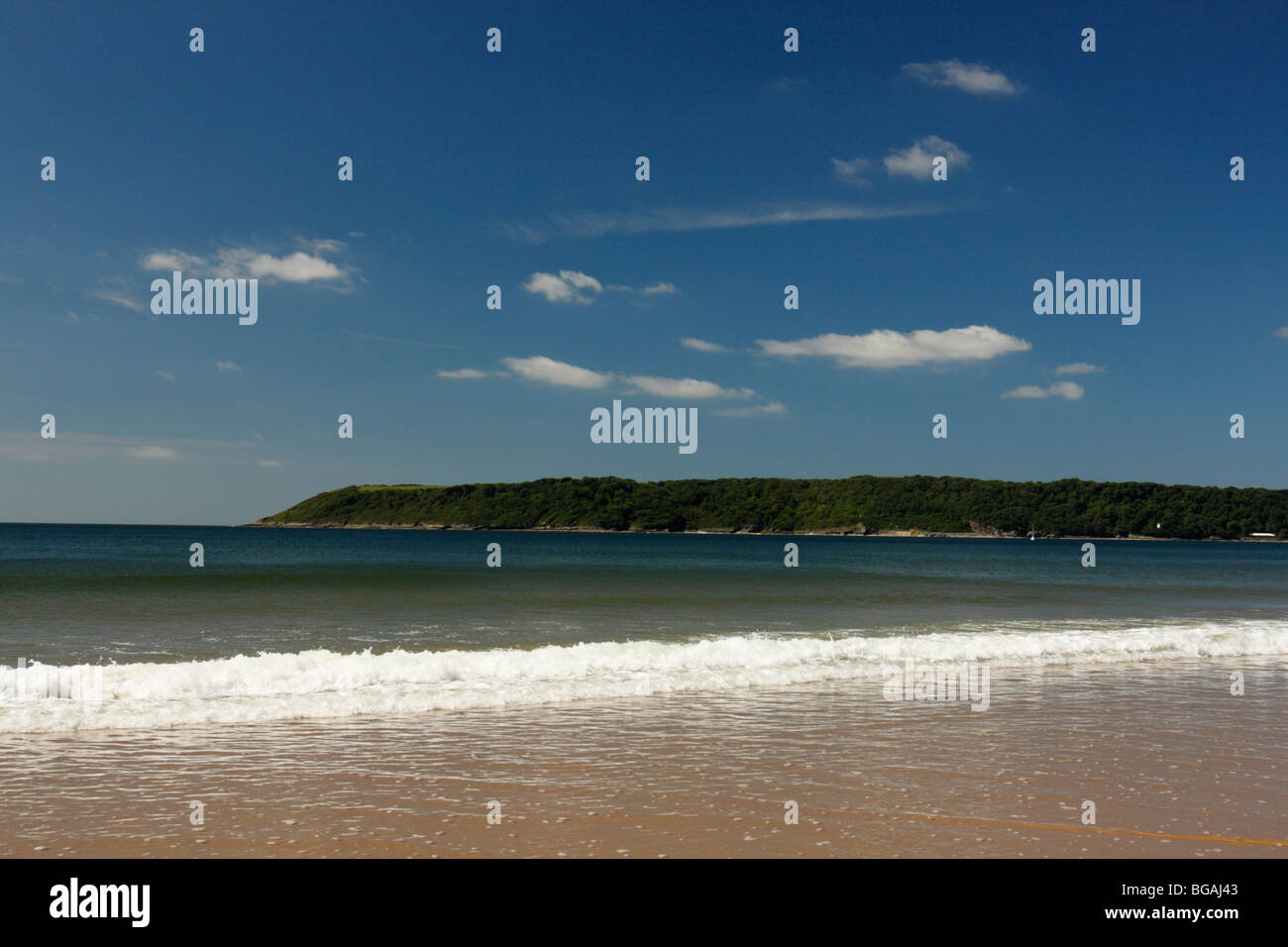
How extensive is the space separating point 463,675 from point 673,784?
7.41 metres

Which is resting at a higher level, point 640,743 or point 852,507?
point 852,507

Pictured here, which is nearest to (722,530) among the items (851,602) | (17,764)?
(851,602)

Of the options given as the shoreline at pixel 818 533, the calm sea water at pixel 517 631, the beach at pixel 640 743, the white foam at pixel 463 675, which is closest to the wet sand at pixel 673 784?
the beach at pixel 640 743

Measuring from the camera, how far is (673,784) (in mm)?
7680

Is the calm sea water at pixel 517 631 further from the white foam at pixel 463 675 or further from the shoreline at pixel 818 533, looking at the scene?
the shoreline at pixel 818 533

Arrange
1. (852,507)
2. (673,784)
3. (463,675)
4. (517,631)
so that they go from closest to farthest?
(673,784) < (463,675) < (517,631) < (852,507)

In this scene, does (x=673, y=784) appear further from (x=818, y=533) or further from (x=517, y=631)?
(x=818, y=533)

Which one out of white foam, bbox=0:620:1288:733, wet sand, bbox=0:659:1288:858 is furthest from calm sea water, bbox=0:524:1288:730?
wet sand, bbox=0:659:1288:858

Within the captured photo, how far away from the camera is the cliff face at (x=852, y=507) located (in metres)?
163

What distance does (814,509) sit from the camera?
178m

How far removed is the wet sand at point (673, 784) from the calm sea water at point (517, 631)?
5.94 ft

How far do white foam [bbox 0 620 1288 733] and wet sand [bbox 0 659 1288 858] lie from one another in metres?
0.73

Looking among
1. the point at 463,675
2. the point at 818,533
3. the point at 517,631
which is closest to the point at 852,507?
the point at 818,533
